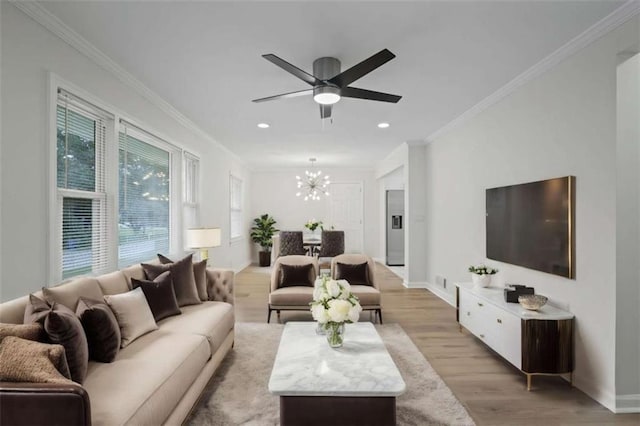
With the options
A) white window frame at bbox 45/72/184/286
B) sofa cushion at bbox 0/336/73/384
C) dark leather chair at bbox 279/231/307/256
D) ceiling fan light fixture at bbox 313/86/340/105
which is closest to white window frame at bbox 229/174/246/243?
dark leather chair at bbox 279/231/307/256

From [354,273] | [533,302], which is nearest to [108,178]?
[354,273]

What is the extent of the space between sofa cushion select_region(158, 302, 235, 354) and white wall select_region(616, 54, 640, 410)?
2882 mm

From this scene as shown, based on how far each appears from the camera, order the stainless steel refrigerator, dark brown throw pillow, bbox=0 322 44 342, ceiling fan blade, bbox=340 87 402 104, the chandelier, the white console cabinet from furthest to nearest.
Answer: the stainless steel refrigerator → the chandelier → ceiling fan blade, bbox=340 87 402 104 → the white console cabinet → dark brown throw pillow, bbox=0 322 44 342

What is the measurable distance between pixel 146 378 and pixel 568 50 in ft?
12.0

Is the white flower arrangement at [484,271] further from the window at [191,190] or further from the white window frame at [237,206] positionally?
the white window frame at [237,206]

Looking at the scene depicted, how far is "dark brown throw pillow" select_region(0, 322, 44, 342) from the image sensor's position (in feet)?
4.90

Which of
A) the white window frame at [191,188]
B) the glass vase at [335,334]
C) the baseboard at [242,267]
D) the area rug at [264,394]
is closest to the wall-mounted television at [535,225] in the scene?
the area rug at [264,394]

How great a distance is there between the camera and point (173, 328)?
2.52 metres

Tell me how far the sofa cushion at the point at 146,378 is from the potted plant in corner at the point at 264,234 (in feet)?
20.4

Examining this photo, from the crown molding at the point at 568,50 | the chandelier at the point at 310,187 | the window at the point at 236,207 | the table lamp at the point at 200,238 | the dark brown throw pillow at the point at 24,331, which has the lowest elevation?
the dark brown throw pillow at the point at 24,331

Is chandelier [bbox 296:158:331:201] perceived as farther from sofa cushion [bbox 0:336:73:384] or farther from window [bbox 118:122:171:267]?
sofa cushion [bbox 0:336:73:384]

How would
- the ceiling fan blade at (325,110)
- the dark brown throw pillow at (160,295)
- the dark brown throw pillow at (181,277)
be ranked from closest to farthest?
1. the dark brown throw pillow at (160,295)
2. the dark brown throw pillow at (181,277)
3. the ceiling fan blade at (325,110)

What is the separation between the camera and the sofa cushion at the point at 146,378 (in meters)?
1.50

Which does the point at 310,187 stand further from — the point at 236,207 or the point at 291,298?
the point at 291,298
